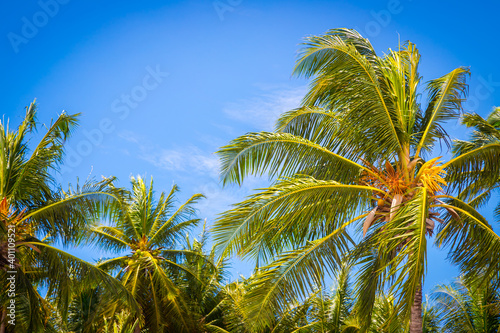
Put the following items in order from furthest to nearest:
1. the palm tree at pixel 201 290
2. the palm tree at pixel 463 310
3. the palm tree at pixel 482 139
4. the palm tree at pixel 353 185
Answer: the palm tree at pixel 201 290, the palm tree at pixel 463 310, the palm tree at pixel 482 139, the palm tree at pixel 353 185

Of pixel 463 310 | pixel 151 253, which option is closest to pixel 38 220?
pixel 151 253

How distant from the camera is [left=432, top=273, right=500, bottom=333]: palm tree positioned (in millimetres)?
15820

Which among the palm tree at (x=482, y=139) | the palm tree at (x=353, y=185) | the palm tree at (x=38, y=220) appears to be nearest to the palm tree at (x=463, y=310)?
the palm tree at (x=482, y=139)

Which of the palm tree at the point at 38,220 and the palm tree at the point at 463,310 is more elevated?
the palm tree at the point at 38,220

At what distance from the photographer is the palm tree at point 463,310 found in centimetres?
1582

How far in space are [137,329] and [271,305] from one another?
1074 centimetres

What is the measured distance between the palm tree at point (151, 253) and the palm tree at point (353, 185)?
8.53 meters

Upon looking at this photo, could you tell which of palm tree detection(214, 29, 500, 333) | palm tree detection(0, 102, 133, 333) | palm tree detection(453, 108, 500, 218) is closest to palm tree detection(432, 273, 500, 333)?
palm tree detection(453, 108, 500, 218)

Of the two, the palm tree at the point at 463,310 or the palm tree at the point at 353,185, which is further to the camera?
the palm tree at the point at 463,310

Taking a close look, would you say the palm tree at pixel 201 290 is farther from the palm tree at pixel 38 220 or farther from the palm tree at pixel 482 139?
the palm tree at pixel 482 139

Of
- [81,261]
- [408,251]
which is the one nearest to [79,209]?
[81,261]

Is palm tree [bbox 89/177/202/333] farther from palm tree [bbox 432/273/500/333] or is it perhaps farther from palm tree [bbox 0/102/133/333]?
palm tree [bbox 432/273/500/333]

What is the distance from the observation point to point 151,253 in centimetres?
1922

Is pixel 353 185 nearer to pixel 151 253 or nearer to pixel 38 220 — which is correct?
pixel 38 220
